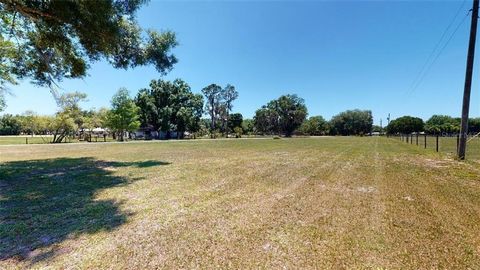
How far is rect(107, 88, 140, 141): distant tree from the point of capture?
42.9 m

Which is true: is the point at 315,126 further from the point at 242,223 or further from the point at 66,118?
the point at 242,223

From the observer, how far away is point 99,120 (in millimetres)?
54188

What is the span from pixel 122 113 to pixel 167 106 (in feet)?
33.4

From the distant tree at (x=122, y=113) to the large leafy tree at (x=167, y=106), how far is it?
6763 millimetres

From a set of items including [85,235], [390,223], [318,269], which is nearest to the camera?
[318,269]

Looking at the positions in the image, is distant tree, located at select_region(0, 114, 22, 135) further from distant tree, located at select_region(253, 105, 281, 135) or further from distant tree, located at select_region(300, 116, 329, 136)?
distant tree, located at select_region(300, 116, 329, 136)

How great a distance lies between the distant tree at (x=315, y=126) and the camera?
9450 cm

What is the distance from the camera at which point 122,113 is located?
1695 inches

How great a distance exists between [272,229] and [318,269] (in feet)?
3.79

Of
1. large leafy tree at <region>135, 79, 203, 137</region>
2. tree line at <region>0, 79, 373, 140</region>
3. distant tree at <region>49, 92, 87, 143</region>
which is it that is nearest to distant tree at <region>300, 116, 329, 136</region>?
tree line at <region>0, 79, 373, 140</region>

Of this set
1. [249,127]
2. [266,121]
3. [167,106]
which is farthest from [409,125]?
[167,106]

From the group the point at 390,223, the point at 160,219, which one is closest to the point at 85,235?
the point at 160,219

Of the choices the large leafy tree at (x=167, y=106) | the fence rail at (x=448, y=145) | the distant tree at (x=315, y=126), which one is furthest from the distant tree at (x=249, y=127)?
the fence rail at (x=448, y=145)

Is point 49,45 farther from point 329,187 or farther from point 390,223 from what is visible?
point 390,223
